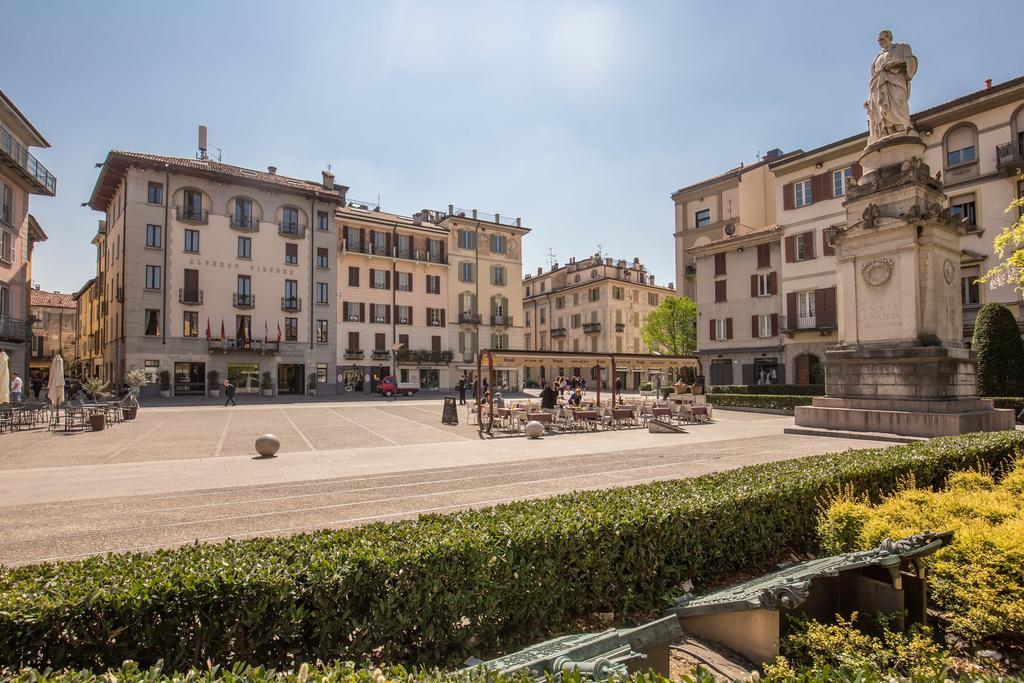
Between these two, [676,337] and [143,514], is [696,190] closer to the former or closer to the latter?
[676,337]

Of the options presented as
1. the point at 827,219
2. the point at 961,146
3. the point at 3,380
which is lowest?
the point at 3,380

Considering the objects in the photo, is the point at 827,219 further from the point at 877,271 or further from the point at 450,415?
the point at 450,415

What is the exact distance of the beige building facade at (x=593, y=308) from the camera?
227 feet

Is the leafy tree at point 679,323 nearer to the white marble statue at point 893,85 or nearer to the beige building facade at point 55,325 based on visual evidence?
the white marble statue at point 893,85

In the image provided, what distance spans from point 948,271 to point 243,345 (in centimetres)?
4342

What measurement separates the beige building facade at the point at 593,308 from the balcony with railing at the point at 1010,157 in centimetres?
4168

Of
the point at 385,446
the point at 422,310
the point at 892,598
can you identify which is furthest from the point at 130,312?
the point at 892,598

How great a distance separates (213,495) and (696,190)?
4720cm

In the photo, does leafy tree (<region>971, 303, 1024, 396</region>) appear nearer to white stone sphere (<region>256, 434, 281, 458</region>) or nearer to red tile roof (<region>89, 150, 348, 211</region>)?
white stone sphere (<region>256, 434, 281, 458</region>)

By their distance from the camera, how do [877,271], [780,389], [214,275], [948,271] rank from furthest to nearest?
[214,275], [780,389], [877,271], [948,271]

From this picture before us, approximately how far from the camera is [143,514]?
7695 mm

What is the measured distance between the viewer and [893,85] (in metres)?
15.7

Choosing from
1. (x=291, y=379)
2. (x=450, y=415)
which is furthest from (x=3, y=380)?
(x=291, y=379)

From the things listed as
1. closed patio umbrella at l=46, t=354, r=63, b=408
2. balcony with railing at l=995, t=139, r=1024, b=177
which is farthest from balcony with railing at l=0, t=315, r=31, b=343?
balcony with railing at l=995, t=139, r=1024, b=177
